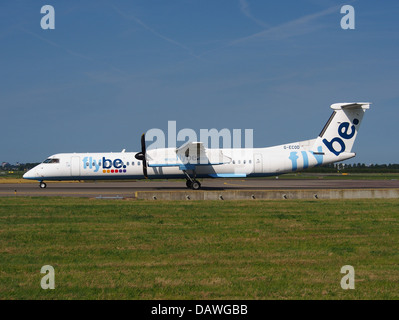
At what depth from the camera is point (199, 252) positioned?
11.0 metres

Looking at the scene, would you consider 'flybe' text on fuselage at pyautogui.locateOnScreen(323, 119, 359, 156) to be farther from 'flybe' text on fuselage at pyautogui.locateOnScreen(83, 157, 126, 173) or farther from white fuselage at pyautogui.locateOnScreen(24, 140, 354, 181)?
'flybe' text on fuselage at pyautogui.locateOnScreen(83, 157, 126, 173)

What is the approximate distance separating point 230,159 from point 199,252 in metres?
23.9

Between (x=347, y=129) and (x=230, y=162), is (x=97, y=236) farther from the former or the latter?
(x=347, y=129)

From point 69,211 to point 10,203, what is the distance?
5.39 m

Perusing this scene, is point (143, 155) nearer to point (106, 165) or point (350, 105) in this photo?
point (106, 165)

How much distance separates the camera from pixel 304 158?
34.1m

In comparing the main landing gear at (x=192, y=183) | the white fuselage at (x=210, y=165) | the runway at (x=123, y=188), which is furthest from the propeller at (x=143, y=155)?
the main landing gear at (x=192, y=183)

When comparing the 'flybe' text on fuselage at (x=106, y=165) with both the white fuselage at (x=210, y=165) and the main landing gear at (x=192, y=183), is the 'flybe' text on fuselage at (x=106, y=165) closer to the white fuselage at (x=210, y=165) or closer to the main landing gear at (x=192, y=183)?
the white fuselage at (x=210, y=165)

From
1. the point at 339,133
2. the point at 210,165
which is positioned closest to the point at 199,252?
the point at 210,165

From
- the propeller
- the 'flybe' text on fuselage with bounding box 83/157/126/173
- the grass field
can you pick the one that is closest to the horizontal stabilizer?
the grass field

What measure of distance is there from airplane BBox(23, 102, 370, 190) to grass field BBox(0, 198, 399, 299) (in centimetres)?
1459

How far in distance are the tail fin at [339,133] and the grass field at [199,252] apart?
15.1 meters

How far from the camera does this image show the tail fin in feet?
111

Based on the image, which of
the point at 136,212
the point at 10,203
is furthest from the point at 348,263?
the point at 10,203
